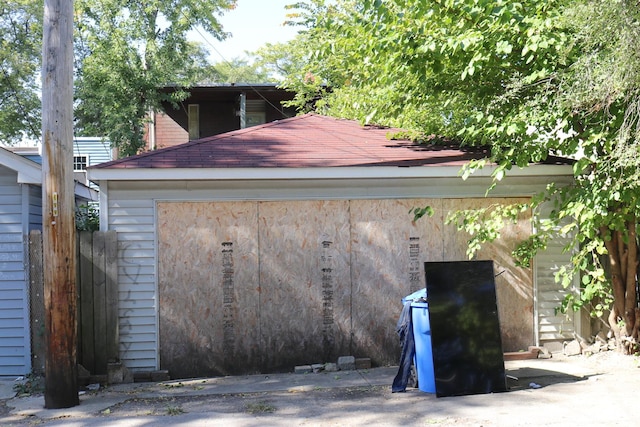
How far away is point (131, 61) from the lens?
2388cm

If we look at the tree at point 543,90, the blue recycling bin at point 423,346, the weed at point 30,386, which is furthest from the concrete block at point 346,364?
the weed at point 30,386

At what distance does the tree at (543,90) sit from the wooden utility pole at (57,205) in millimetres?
3627

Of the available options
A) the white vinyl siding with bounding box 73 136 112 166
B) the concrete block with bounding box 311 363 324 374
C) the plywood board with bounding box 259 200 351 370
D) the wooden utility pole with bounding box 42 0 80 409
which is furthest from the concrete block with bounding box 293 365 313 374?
the white vinyl siding with bounding box 73 136 112 166

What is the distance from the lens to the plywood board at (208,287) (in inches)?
359

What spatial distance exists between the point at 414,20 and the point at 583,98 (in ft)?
8.14

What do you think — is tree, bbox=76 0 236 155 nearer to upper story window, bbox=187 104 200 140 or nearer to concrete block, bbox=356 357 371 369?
upper story window, bbox=187 104 200 140

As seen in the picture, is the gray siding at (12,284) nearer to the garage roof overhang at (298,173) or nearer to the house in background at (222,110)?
the garage roof overhang at (298,173)

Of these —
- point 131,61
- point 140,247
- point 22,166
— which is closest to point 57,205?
→ point 22,166

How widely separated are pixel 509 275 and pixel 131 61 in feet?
58.3

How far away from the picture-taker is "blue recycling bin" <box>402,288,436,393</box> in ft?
25.0

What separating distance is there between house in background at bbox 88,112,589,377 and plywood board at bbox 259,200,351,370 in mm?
14

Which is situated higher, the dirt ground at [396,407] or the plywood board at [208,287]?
the plywood board at [208,287]

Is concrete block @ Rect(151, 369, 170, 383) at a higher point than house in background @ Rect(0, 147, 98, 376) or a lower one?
lower

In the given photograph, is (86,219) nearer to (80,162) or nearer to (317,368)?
(317,368)
